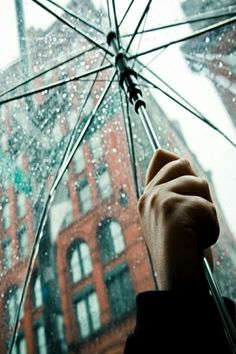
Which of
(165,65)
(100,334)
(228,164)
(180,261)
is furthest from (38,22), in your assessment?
(100,334)

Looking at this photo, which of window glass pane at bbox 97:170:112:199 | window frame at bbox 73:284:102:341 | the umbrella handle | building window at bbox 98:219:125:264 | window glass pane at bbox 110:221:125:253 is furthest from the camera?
window frame at bbox 73:284:102:341

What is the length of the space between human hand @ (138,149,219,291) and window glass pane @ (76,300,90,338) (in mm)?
7936

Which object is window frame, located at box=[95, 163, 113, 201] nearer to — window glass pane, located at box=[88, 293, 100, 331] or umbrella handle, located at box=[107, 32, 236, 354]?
umbrella handle, located at box=[107, 32, 236, 354]

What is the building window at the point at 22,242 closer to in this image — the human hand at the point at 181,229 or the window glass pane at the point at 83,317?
the human hand at the point at 181,229

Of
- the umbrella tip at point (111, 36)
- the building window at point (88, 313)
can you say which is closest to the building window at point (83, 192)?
the umbrella tip at point (111, 36)

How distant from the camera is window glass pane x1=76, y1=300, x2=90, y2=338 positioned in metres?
8.29

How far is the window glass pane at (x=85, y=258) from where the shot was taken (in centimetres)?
853

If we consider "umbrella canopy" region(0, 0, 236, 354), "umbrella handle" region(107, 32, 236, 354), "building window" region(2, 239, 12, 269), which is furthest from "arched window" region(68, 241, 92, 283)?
"umbrella handle" region(107, 32, 236, 354)

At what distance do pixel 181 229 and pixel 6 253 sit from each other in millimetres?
1598

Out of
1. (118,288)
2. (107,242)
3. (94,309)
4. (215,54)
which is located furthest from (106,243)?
(215,54)

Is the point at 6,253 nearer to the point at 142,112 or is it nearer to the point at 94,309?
the point at 142,112

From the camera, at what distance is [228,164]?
1.89 metres

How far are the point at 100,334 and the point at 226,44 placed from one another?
6303 millimetres

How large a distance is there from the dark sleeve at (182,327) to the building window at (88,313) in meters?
7.66
